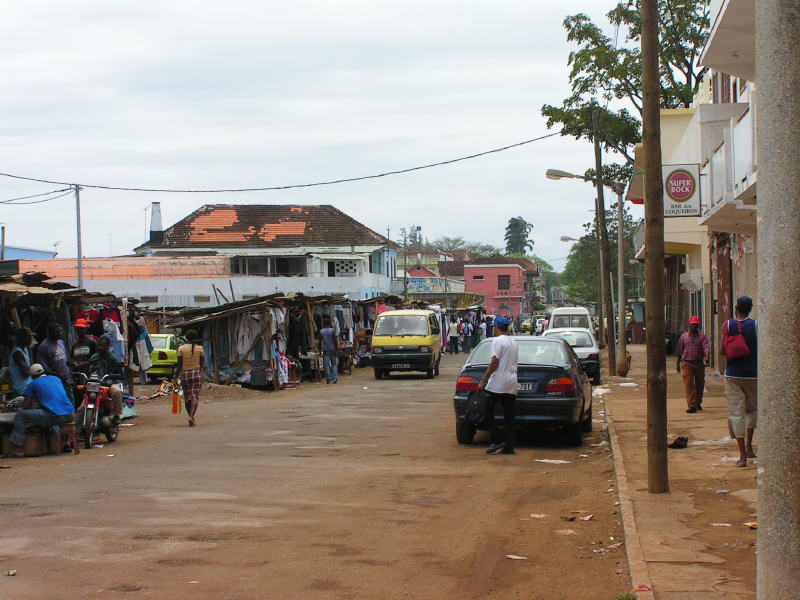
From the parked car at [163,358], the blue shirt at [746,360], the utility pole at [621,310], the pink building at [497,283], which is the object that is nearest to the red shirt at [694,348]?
the blue shirt at [746,360]

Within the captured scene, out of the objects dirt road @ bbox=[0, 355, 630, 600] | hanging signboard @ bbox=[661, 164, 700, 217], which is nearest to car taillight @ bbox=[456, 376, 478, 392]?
dirt road @ bbox=[0, 355, 630, 600]

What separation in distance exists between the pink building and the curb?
10156 cm

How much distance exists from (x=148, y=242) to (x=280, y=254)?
1114 centimetres

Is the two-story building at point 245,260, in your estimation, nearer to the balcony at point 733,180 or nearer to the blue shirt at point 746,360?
the balcony at point 733,180

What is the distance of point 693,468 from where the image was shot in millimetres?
11453

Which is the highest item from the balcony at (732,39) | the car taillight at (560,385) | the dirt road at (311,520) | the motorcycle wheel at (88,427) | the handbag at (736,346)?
the balcony at (732,39)

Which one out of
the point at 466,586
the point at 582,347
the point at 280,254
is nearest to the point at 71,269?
the point at 280,254

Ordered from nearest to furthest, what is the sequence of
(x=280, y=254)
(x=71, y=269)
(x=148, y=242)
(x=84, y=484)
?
(x=84, y=484) → (x=71, y=269) → (x=280, y=254) → (x=148, y=242)

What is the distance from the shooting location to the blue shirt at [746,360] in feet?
36.1

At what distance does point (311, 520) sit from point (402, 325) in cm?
2278

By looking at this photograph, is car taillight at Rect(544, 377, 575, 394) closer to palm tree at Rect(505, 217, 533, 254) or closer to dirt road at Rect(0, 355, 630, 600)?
dirt road at Rect(0, 355, 630, 600)

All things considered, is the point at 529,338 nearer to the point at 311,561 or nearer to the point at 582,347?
the point at 311,561

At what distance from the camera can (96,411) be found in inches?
578

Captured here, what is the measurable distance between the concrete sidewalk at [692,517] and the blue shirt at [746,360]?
1.09 m
